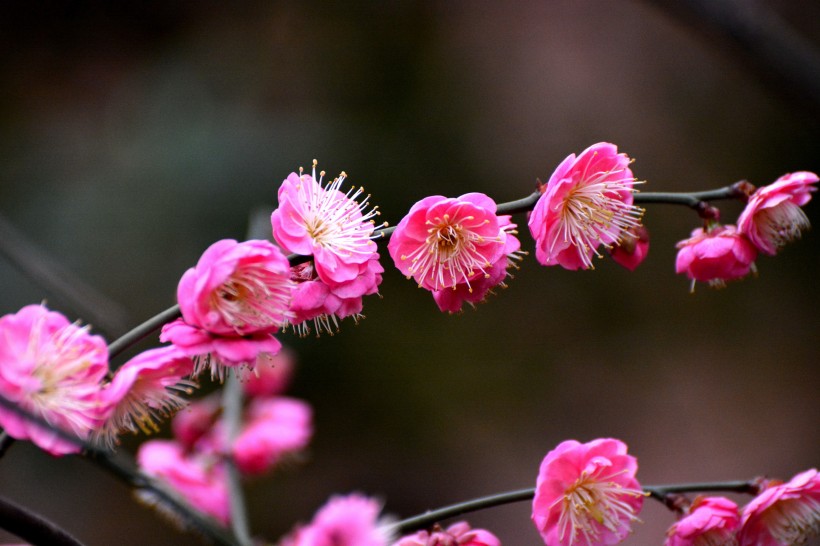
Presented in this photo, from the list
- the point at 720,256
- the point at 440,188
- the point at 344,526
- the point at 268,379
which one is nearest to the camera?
the point at 720,256

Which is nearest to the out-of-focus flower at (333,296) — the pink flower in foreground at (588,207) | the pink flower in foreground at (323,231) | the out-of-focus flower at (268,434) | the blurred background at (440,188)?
the pink flower in foreground at (323,231)

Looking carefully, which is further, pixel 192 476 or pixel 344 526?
pixel 192 476

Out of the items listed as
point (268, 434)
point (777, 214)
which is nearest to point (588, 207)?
point (777, 214)

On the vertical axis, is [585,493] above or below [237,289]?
below

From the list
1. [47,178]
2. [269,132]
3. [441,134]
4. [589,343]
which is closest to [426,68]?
[441,134]

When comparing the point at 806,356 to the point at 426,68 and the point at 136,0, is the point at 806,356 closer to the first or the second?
the point at 426,68

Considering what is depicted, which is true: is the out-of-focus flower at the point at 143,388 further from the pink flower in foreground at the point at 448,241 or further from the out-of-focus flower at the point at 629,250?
the out-of-focus flower at the point at 629,250

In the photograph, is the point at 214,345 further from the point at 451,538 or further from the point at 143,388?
the point at 451,538
